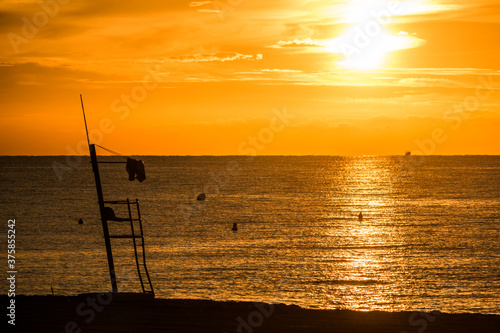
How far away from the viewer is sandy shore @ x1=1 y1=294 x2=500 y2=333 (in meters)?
14.0

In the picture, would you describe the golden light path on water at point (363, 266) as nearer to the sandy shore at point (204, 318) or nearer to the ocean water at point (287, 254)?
the ocean water at point (287, 254)

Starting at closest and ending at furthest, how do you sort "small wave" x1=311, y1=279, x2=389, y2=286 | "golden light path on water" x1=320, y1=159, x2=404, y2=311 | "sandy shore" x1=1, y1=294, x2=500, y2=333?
1. "sandy shore" x1=1, y1=294, x2=500, y2=333
2. "golden light path on water" x1=320, y1=159, x2=404, y2=311
3. "small wave" x1=311, y1=279, x2=389, y2=286

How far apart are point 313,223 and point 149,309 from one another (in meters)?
78.1

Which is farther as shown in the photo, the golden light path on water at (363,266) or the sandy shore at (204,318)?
the golden light path on water at (363,266)

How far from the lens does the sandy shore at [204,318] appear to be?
14.0 meters

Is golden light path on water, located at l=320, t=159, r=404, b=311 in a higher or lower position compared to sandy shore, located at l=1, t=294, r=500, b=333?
higher

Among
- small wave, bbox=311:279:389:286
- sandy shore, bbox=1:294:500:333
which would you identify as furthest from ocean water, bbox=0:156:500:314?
sandy shore, bbox=1:294:500:333

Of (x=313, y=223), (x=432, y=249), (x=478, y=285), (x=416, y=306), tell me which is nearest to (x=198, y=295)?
(x=416, y=306)

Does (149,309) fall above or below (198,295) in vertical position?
below

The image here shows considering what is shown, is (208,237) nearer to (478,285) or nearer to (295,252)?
(295,252)

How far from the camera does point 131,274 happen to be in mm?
50344

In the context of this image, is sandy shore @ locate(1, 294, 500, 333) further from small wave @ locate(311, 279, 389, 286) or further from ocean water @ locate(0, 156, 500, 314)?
small wave @ locate(311, 279, 389, 286)

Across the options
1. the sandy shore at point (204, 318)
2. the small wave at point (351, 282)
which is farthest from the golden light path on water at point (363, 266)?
the sandy shore at point (204, 318)

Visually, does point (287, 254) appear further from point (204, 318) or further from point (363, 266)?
point (204, 318)
